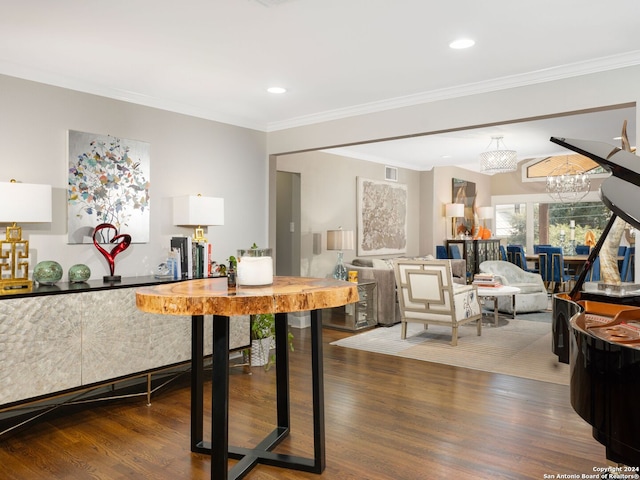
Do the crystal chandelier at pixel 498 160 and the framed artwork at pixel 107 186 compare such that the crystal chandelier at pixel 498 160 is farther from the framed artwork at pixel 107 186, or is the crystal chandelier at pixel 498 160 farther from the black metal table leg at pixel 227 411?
the black metal table leg at pixel 227 411

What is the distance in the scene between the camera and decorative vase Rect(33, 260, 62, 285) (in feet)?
10.8

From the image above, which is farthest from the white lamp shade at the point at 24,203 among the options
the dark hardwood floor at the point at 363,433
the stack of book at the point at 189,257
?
the dark hardwood floor at the point at 363,433

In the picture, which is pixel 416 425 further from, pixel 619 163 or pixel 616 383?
pixel 619 163

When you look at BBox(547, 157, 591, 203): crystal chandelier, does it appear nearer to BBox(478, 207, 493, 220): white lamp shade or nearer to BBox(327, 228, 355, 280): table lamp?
BBox(478, 207, 493, 220): white lamp shade

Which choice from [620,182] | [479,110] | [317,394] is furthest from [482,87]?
[317,394]

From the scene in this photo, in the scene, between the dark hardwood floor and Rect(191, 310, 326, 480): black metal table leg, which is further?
the dark hardwood floor

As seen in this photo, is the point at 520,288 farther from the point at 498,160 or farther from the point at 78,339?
the point at 78,339

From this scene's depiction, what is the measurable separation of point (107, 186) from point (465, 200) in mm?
7688

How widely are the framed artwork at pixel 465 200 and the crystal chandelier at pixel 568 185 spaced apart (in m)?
1.46

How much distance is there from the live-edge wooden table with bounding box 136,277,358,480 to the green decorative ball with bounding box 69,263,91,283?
56.7 inches

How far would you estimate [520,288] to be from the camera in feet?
23.4

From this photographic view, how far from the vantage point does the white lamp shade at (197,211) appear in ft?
13.8

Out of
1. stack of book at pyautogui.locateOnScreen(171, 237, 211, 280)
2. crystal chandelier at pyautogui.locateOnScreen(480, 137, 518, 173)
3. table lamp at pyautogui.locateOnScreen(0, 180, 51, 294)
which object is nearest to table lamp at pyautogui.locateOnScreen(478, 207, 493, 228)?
crystal chandelier at pyautogui.locateOnScreen(480, 137, 518, 173)

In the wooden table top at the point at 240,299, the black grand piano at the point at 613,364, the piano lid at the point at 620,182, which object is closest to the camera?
the black grand piano at the point at 613,364
